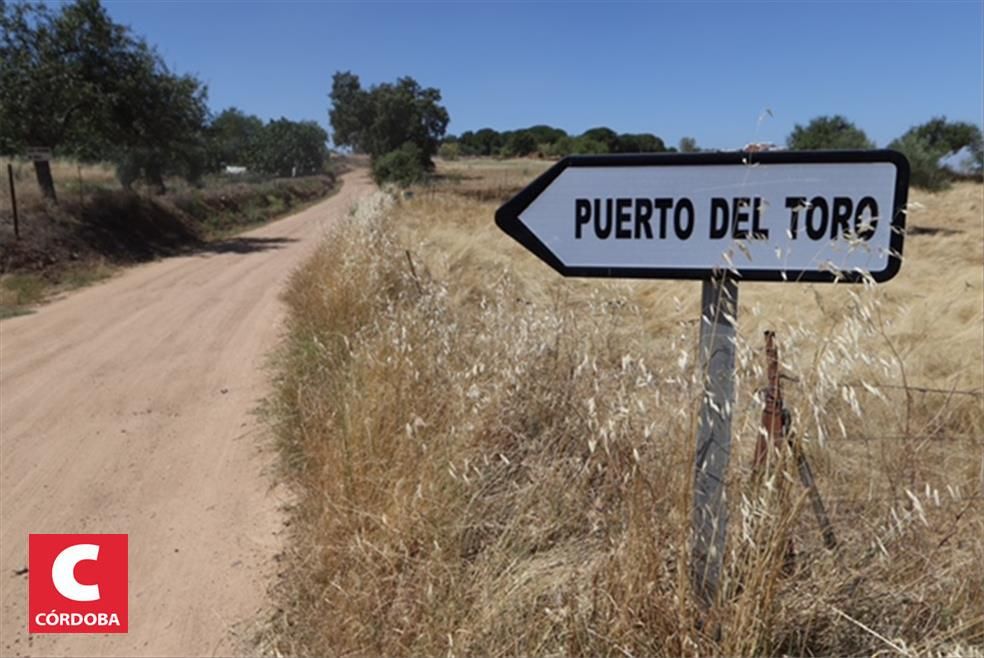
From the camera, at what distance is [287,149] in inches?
2488

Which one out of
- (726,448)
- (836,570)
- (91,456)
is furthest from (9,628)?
(836,570)

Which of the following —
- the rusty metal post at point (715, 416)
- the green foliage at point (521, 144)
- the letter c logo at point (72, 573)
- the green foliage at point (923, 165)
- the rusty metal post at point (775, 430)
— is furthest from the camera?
the green foliage at point (521, 144)

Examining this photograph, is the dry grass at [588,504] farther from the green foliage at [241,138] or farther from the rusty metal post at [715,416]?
the green foliage at [241,138]

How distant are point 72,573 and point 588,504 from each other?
7.68ft

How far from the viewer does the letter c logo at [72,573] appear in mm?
2662

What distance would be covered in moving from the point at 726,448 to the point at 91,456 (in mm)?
3917

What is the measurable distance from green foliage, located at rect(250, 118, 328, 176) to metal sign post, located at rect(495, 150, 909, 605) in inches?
2492

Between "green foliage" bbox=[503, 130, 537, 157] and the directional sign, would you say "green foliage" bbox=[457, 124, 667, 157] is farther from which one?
the directional sign

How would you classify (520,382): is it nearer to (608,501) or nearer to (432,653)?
(608,501)

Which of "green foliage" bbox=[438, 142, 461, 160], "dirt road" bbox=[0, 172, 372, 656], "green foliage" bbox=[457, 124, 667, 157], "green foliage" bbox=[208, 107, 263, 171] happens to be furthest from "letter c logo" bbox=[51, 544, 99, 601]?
"green foliage" bbox=[438, 142, 461, 160]

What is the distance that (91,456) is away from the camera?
393 centimetres

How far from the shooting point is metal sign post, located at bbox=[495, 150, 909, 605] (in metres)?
1.44

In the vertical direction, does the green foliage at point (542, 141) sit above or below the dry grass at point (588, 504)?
above

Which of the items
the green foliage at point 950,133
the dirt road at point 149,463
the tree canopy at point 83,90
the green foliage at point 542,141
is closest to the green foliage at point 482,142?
the green foliage at point 542,141
